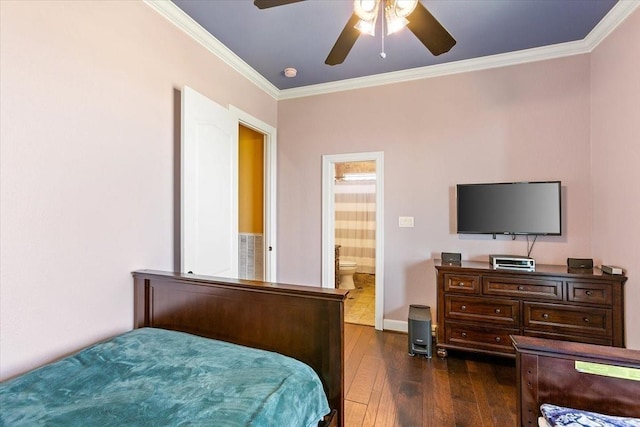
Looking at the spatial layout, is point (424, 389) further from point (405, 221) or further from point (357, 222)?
point (357, 222)

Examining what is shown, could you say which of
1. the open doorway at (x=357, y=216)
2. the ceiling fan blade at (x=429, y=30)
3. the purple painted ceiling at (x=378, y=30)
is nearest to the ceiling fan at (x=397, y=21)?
the ceiling fan blade at (x=429, y=30)

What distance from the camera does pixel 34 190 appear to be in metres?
1.39

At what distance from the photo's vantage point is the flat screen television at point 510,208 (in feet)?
8.42

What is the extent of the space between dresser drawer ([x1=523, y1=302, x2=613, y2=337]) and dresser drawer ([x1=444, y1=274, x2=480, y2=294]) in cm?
39

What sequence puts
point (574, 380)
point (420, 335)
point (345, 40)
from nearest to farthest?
point (574, 380), point (345, 40), point (420, 335)

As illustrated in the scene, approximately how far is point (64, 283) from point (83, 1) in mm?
1567

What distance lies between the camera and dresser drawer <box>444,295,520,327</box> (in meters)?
2.40

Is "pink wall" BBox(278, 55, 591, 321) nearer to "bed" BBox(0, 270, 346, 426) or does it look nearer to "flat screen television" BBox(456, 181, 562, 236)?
"flat screen television" BBox(456, 181, 562, 236)

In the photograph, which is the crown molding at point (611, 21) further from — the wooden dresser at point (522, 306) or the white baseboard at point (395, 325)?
the white baseboard at point (395, 325)

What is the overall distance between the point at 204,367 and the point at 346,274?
383 centimetres

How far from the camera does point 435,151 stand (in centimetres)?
304

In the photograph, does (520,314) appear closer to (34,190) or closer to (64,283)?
(64,283)

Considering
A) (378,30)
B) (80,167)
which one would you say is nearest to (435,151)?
(378,30)

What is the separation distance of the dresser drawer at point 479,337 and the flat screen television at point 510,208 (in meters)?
0.89
